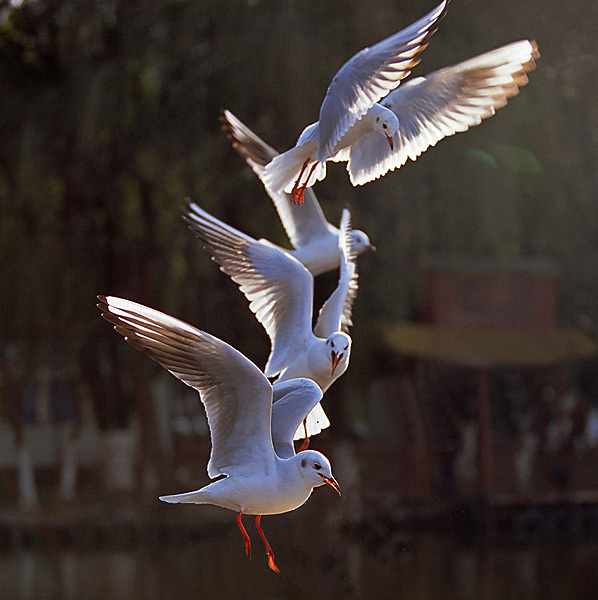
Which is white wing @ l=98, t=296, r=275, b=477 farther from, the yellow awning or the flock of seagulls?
the yellow awning

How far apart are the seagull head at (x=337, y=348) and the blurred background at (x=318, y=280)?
6.25m

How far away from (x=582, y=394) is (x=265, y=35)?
22.8 ft

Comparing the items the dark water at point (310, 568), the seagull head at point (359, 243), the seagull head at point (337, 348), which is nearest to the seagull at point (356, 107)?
the seagull head at point (337, 348)

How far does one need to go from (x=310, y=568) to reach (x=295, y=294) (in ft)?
21.7

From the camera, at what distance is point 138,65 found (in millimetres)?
10742

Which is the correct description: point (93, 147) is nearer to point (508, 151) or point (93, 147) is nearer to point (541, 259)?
point (508, 151)

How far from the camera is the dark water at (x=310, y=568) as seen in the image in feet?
33.9

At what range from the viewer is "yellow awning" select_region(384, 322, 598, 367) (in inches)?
507

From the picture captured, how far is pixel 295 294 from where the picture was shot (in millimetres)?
4098

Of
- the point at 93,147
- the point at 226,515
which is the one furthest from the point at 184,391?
the point at 93,147

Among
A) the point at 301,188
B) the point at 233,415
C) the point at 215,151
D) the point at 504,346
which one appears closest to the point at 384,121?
the point at 301,188

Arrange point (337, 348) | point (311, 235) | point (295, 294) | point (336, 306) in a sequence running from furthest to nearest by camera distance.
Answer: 1. point (311, 235)
2. point (295, 294)
3. point (336, 306)
4. point (337, 348)

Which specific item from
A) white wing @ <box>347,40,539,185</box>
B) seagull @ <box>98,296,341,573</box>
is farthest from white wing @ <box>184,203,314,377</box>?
seagull @ <box>98,296,341,573</box>

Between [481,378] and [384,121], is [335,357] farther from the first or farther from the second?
[481,378]
